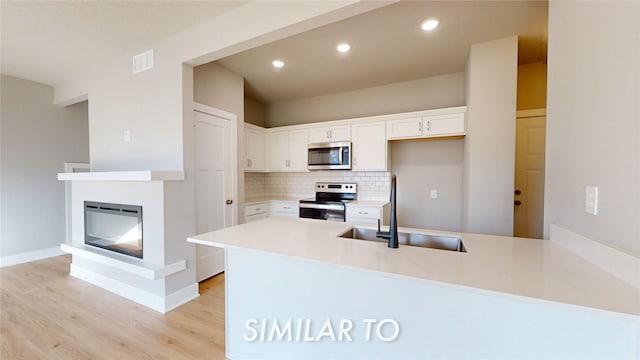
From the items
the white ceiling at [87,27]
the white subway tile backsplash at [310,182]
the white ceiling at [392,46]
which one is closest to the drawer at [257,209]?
the white subway tile backsplash at [310,182]

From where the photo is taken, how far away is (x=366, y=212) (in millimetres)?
3498

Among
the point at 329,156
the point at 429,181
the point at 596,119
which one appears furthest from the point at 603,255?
the point at 329,156

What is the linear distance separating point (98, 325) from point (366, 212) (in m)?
3.00

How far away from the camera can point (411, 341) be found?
1.15 m

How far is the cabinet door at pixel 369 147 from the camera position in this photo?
3.63 m

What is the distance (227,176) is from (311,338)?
93.4 inches

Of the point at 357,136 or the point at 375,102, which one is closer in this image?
the point at 357,136

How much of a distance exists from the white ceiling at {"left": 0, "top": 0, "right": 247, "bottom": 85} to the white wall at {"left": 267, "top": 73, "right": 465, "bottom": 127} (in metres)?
2.49

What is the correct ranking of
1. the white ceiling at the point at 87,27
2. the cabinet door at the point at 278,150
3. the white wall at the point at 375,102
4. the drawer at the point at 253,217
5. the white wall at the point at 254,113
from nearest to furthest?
the white ceiling at the point at 87,27
the white wall at the point at 375,102
the drawer at the point at 253,217
the cabinet door at the point at 278,150
the white wall at the point at 254,113

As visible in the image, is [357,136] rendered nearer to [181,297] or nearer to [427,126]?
[427,126]

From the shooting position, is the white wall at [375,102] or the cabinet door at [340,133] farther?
the cabinet door at [340,133]

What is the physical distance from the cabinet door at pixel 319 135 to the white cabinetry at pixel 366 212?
1.19 metres

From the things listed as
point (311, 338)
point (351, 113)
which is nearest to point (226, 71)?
point (351, 113)

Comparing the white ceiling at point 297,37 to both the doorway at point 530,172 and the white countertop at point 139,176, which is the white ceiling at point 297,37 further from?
the white countertop at point 139,176
